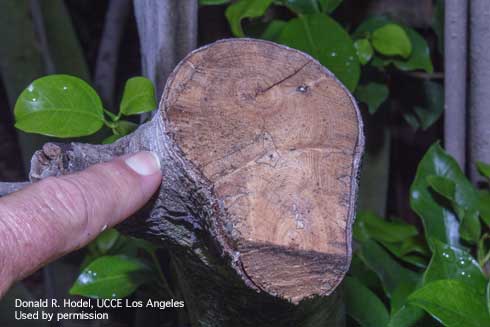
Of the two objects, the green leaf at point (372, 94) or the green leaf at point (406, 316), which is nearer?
the green leaf at point (406, 316)

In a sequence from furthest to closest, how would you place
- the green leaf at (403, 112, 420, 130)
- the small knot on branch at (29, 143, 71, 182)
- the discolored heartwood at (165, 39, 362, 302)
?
the green leaf at (403, 112, 420, 130) → the small knot on branch at (29, 143, 71, 182) → the discolored heartwood at (165, 39, 362, 302)

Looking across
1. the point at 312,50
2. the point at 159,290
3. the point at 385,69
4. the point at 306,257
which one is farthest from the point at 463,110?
the point at 306,257

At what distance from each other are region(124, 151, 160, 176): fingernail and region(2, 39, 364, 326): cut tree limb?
0.03 ft

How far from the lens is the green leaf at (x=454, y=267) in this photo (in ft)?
3.15

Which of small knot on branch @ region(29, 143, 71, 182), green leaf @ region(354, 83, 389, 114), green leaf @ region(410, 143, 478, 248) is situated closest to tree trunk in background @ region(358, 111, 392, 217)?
green leaf @ region(354, 83, 389, 114)

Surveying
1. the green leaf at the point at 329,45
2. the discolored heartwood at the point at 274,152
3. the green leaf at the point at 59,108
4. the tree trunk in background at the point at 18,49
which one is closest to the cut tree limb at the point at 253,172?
the discolored heartwood at the point at 274,152

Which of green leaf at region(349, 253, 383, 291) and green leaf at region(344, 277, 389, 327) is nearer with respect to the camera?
green leaf at region(344, 277, 389, 327)

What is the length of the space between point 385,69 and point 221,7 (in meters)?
0.38

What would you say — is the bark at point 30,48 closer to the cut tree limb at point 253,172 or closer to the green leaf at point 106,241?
the green leaf at point 106,241

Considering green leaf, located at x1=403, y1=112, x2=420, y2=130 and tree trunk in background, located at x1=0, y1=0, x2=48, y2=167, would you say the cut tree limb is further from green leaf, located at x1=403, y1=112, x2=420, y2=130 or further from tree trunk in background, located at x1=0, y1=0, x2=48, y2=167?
green leaf, located at x1=403, y1=112, x2=420, y2=130

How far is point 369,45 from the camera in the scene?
4.09ft

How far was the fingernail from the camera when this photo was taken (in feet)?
2.13

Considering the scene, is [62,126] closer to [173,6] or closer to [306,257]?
[173,6]

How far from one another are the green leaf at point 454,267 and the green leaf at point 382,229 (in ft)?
1.02
